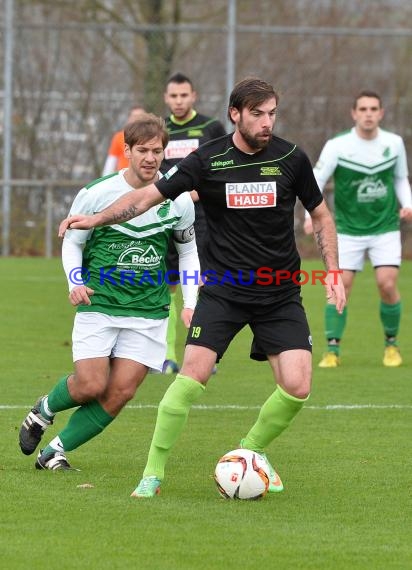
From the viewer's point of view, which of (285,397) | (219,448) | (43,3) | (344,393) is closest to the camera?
(285,397)

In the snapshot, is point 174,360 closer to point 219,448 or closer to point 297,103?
point 219,448

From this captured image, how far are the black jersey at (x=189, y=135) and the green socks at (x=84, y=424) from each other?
4.24 meters

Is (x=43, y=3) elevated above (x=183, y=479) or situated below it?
above

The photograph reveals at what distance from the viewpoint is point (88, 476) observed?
6.35 m

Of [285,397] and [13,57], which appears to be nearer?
[285,397]

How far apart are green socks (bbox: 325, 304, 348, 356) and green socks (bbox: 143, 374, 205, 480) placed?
5.09 metres

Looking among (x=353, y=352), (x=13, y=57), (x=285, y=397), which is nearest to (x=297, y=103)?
(x=13, y=57)

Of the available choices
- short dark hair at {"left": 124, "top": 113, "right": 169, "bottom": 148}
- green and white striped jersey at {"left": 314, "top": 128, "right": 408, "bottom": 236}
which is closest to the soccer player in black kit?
short dark hair at {"left": 124, "top": 113, "right": 169, "bottom": 148}

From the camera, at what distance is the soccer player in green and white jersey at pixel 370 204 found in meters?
10.9

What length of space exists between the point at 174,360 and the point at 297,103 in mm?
10526

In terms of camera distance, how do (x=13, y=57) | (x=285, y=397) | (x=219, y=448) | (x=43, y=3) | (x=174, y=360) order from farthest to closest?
1. (x=43, y=3)
2. (x=13, y=57)
3. (x=174, y=360)
4. (x=219, y=448)
5. (x=285, y=397)

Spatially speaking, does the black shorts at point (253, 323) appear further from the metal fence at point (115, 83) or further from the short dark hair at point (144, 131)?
the metal fence at point (115, 83)

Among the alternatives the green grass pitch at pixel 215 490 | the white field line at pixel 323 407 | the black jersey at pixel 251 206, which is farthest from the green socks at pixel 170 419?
the white field line at pixel 323 407

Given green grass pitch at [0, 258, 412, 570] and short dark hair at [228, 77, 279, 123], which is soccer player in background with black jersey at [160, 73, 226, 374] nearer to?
green grass pitch at [0, 258, 412, 570]
